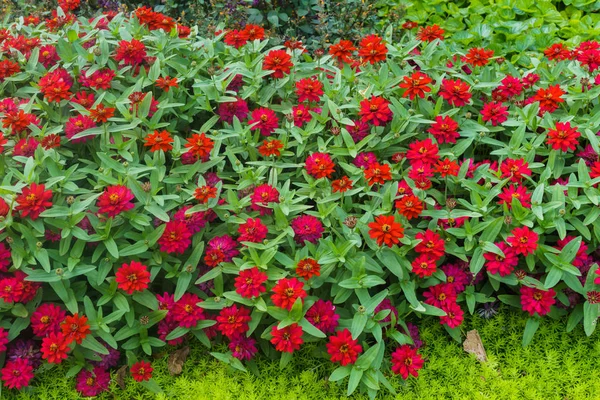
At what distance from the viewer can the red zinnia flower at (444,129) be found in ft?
8.39

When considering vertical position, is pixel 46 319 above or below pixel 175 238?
below

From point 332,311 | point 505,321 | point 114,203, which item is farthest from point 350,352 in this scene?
point 114,203

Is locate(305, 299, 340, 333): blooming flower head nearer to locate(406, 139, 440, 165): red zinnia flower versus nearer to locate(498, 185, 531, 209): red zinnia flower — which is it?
locate(406, 139, 440, 165): red zinnia flower

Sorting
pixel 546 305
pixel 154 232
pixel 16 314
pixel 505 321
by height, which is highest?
pixel 154 232

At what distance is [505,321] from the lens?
2510mm

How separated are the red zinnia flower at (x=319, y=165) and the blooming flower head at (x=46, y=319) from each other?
1.03 meters

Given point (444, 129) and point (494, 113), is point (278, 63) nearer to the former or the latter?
point (444, 129)

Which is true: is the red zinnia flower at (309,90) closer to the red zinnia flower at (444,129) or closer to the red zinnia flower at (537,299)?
the red zinnia flower at (444,129)

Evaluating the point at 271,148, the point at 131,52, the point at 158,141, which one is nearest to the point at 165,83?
the point at 131,52

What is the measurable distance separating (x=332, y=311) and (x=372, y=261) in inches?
9.2

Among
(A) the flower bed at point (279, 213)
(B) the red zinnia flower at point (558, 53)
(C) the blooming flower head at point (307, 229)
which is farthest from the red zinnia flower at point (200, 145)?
(B) the red zinnia flower at point (558, 53)

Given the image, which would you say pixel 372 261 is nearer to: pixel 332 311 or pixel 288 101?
pixel 332 311

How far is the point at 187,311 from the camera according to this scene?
226 cm

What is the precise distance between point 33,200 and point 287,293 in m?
0.92
